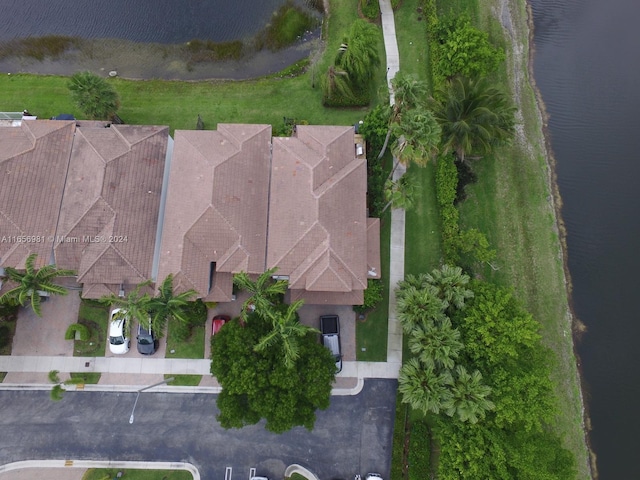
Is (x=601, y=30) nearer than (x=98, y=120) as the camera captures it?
No

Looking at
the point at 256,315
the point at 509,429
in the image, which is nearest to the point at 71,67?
the point at 256,315

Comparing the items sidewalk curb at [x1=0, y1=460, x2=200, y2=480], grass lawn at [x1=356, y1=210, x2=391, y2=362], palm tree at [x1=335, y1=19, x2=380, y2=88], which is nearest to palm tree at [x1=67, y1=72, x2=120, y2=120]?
palm tree at [x1=335, y1=19, x2=380, y2=88]

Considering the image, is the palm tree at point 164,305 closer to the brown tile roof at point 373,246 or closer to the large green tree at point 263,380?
the large green tree at point 263,380

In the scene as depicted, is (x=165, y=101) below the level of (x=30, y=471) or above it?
above

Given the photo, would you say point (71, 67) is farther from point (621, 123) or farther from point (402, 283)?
point (621, 123)

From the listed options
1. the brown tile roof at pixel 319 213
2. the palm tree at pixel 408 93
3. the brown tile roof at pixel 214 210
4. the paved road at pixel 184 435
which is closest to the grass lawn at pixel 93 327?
the paved road at pixel 184 435

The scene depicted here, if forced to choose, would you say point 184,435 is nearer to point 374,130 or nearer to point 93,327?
point 93,327
